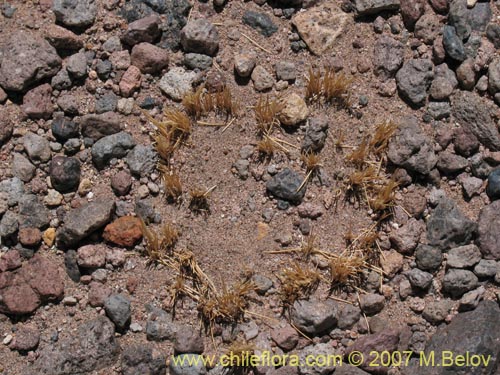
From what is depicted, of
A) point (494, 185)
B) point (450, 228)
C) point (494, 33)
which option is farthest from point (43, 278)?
point (494, 33)

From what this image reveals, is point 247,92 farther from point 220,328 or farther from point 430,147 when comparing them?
point 220,328

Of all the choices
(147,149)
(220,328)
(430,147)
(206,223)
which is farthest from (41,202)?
(430,147)

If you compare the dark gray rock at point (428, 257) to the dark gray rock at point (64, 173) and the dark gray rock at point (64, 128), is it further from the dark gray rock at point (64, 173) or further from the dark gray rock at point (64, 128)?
the dark gray rock at point (64, 128)

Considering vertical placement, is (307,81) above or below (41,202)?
above

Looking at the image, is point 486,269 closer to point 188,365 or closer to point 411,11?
point 411,11

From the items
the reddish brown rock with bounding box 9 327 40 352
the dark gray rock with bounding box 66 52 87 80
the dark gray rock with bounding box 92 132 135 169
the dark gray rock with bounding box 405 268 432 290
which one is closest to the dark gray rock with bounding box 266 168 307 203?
the dark gray rock with bounding box 405 268 432 290

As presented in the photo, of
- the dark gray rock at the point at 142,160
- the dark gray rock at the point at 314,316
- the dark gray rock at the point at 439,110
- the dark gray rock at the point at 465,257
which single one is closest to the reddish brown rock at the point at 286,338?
the dark gray rock at the point at 314,316
